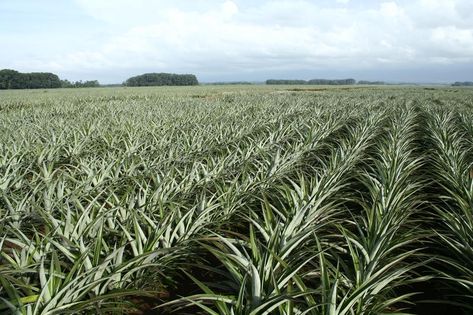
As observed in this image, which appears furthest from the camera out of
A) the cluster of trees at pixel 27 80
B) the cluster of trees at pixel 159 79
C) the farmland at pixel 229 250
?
the cluster of trees at pixel 159 79

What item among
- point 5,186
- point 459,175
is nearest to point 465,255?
point 459,175

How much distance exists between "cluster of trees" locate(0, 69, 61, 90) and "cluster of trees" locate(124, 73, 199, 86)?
1890 cm

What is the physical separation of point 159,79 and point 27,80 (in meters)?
32.6

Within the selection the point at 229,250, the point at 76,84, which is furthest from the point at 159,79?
the point at 229,250

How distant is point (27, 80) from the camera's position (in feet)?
256

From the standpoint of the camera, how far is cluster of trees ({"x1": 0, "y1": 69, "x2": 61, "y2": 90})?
244 feet

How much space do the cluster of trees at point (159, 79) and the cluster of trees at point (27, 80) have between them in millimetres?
18901

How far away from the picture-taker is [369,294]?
1939mm

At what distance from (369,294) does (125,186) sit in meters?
3.01

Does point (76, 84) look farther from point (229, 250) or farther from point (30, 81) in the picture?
point (229, 250)

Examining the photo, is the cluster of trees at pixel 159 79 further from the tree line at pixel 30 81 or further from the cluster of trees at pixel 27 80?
the cluster of trees at pixel 27 80

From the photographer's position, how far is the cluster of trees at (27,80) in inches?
2928

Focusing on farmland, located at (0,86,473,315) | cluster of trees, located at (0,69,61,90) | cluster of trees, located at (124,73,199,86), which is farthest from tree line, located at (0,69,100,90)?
farmland, located at (0,86,473,315)

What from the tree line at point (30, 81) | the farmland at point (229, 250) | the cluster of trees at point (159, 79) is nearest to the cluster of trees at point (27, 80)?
the tree line at point (30, 81)
